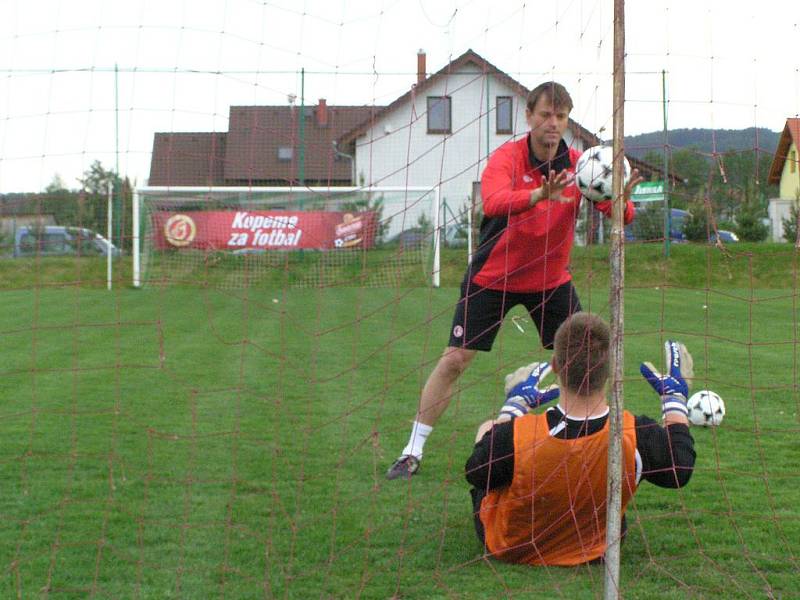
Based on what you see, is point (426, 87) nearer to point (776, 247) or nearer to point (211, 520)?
point (211, 520)

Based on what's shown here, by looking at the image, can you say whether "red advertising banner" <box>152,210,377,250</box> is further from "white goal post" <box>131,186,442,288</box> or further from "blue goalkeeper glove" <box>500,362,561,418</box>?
"blue goalkeeper glove" <box>500,362,561,418</box>

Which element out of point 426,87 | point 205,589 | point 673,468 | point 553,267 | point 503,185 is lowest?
point 205,589

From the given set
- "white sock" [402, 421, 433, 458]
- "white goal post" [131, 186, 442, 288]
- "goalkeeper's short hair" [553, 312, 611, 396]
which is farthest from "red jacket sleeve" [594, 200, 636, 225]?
"white goal post" [131, 186, 442, 288]

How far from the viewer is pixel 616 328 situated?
3453 millimetres

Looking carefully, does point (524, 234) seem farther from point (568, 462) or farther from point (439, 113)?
point (568, 462)

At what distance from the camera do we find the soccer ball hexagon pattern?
4176 millimetres

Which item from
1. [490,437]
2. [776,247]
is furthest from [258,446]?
[776,247]

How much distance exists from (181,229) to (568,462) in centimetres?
1479

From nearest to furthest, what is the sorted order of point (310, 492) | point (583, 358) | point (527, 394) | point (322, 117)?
point (583, 358)
point (527, 394)
point (310, 492)
point (322, 117)

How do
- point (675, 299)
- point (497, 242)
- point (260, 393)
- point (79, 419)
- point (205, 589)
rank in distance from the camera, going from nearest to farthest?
point (205, 589) → point (497, 242) → point (79, 419) → point (260, 393) → point (675, 299)

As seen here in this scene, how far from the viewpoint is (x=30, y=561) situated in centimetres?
405

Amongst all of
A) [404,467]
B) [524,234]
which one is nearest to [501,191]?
[524,234]

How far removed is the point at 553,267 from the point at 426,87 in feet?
3.48

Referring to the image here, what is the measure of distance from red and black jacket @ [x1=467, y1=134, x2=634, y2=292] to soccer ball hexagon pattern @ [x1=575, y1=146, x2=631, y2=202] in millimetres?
280
